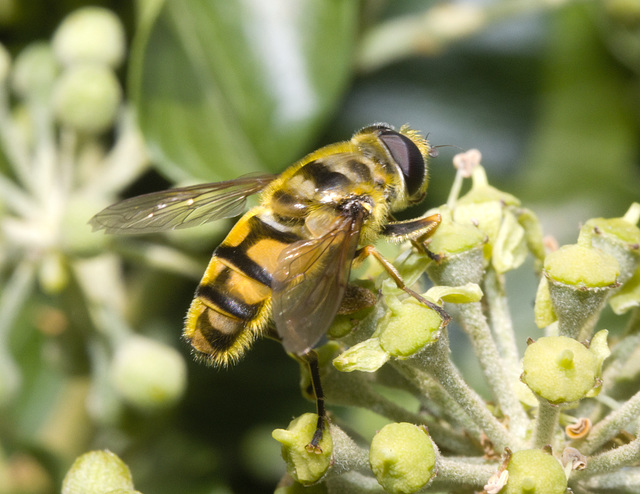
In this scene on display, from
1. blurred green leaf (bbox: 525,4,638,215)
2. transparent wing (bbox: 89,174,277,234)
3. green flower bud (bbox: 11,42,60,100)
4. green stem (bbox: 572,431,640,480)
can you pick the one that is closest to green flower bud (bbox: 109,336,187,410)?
transparent wing (bbox: 89,174,277,234)

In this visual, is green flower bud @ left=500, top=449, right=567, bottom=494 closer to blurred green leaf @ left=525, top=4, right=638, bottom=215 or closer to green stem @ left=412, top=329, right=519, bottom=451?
green stem @ left=412, top=329, right=519, bottom=451

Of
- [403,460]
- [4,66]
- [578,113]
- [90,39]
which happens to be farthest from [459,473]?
[578,113]

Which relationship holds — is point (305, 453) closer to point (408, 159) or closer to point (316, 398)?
point (316, 398)

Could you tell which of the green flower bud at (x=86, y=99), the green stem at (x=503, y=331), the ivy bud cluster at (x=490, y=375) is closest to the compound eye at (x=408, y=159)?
the ivy bud cluster at (x=490, y=375)

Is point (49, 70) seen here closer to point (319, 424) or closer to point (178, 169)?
point (178, 169)

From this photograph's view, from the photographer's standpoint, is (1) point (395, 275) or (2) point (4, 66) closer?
(1) point (395, 275)

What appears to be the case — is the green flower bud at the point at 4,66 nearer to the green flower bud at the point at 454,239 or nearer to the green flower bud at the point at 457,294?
the green flower bud at the point at 454,239
